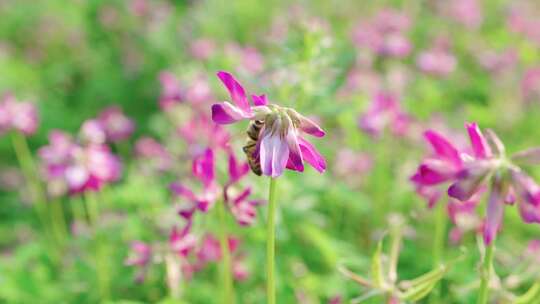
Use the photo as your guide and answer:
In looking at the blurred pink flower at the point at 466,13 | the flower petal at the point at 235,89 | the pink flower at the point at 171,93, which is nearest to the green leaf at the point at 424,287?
the flower petal at the point at 235,89

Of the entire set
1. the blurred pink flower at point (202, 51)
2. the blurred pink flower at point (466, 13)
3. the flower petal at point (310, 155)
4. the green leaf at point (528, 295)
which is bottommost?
the green leaf at point (528, 295)

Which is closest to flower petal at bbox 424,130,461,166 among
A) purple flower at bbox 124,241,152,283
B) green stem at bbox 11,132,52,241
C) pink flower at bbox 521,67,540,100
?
purple flower at bbox 124,241,152,283

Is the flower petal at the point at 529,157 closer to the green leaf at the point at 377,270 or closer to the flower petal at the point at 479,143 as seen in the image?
the flower petal at the point at 479,143

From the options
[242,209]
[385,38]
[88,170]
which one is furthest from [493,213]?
[385,38]

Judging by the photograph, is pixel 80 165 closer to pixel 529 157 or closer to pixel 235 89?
pixel 235 89

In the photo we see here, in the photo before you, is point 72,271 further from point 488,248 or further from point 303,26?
point 488,248
